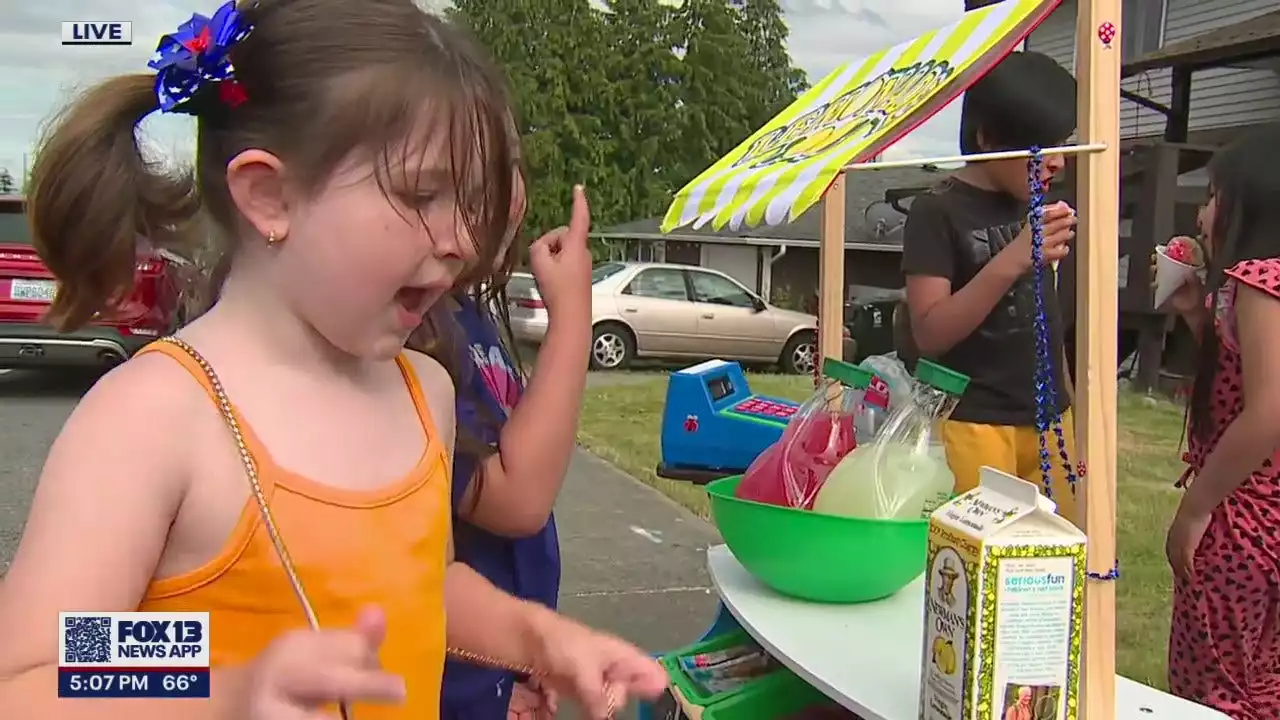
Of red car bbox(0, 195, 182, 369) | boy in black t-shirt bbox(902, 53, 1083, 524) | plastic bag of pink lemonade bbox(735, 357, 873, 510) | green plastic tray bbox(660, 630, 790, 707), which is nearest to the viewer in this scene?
plastic bag of pink lemonade bbox(735, 357, 873, 510)

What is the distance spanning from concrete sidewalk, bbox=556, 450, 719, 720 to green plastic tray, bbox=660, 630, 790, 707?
1.23m

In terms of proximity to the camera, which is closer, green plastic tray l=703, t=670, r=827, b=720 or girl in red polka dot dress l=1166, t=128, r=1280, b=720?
green plastic tray l=703, t=670, r=827, b=720

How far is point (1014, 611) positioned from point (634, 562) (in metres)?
3.77

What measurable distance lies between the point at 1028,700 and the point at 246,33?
115 centimetres

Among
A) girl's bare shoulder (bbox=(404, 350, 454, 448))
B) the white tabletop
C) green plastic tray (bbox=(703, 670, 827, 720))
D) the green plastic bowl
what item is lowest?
green plastic tray (bbox=(703, 670, 827, 720))

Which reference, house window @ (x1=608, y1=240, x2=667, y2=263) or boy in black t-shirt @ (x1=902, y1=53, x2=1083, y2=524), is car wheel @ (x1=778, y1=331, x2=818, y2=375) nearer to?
house window @ (x1=608, y1=240, x2=667, y2=263)

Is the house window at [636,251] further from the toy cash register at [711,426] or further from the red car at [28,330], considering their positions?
the toy cash register at [711,426]

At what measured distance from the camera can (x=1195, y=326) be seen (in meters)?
2.39

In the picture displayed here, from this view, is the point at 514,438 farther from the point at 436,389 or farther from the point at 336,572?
the point at 336,572

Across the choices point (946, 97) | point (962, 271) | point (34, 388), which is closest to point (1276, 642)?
point (962, 271)

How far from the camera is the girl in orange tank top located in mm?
910

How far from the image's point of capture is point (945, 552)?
4.41ft

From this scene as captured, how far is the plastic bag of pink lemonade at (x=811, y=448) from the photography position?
187cm

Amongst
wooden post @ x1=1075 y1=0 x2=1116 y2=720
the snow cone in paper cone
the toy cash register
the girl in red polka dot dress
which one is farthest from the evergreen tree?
wooden post @ x1=1075 y1=0 x2=1116 y2=720
